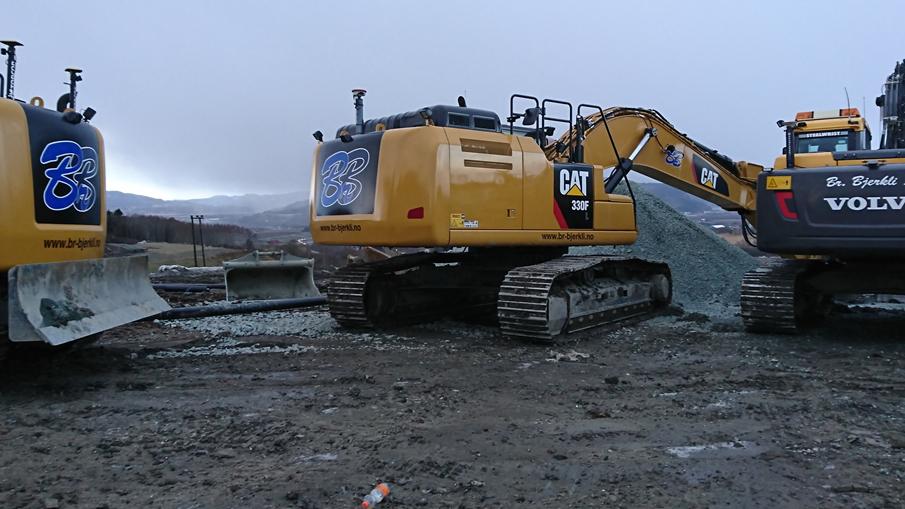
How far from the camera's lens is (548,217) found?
26.5 ft

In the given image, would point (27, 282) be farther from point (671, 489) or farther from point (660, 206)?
point (660, 206)

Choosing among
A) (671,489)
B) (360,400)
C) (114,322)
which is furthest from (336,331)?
(671,489)

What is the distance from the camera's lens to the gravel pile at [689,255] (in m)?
10.6

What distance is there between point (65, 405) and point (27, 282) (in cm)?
90

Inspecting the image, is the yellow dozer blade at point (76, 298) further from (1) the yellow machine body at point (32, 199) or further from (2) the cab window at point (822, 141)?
(2) the cab window at point (822, 141)

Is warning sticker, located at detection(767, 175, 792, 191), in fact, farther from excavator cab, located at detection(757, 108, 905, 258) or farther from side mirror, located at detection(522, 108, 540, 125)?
side mirror, located at detection(522, 108, 540, 125)

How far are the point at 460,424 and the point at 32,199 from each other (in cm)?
345

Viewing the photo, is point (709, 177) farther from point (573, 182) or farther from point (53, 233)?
point (53, 233)

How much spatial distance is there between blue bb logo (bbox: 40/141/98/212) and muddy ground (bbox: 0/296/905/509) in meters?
1.37

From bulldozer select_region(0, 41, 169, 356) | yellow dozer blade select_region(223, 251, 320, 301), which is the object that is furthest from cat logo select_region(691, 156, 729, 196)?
bulldozer select_region(0, 41, 169, 356)

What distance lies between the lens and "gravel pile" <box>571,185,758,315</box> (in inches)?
418

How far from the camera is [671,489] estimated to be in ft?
11.6

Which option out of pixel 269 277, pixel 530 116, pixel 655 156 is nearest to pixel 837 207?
pixel 655 156

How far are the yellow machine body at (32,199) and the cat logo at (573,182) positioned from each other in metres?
4.60
